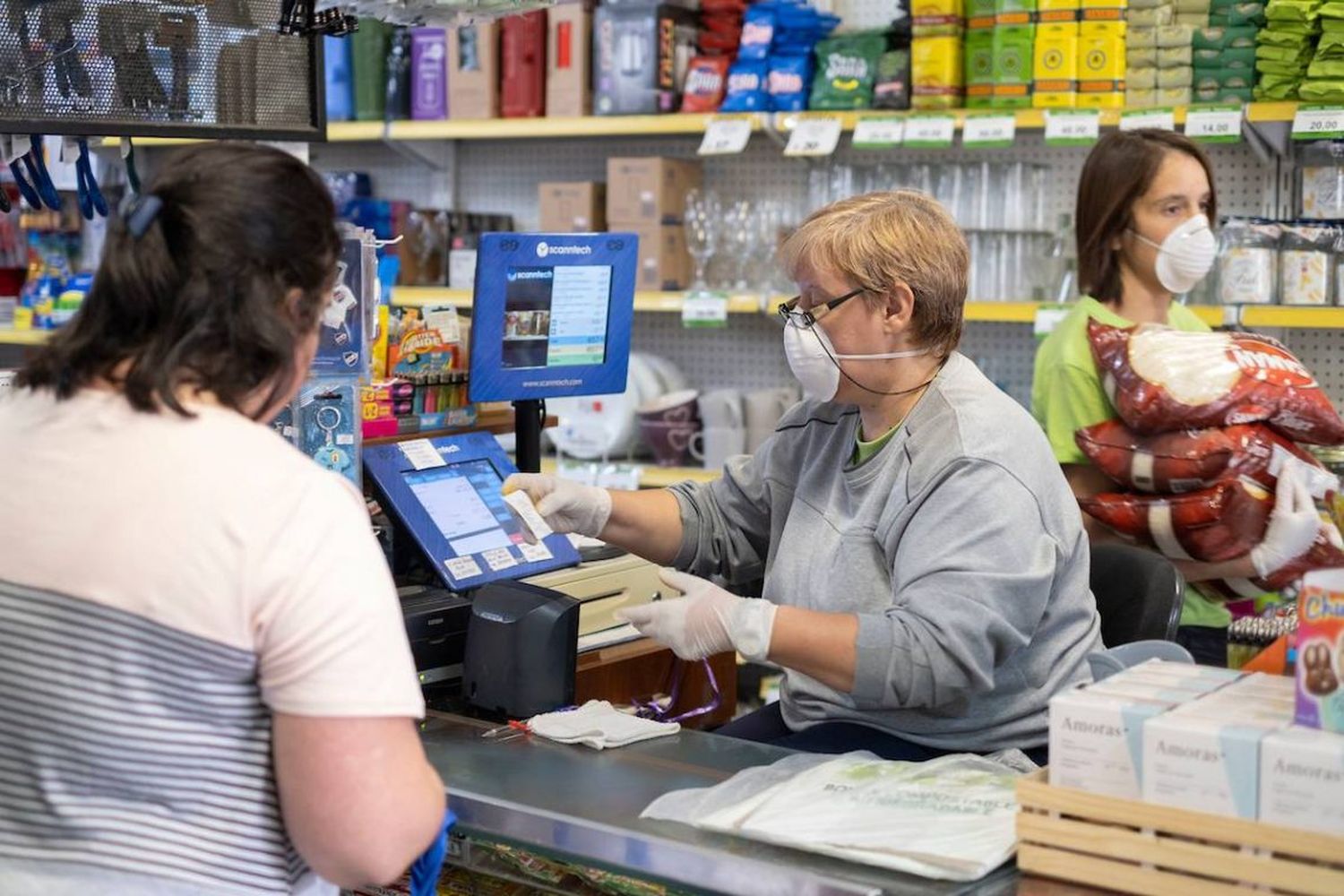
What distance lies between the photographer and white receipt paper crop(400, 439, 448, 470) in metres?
2.81

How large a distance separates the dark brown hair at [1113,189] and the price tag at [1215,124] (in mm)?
542

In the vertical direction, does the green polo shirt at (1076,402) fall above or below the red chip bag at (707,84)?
below

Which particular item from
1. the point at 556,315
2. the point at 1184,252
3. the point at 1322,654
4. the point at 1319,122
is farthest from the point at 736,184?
the point at 1322,654

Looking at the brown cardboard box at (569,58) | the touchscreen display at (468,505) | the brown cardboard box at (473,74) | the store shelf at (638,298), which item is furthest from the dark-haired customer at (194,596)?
the brown cardboard box at (473,74)

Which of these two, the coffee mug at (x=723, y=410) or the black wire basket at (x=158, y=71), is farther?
the coffee mug at (x=723, y=410)

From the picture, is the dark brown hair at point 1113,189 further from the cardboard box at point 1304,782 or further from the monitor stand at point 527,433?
the cardboard box at point 1304,782

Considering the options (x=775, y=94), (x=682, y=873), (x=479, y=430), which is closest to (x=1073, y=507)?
(x=682, y=873)

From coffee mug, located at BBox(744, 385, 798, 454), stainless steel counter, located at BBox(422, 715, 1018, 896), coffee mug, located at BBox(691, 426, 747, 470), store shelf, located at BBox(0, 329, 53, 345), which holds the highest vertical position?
store shelf, located at BBox(0, 329, 53, 345)

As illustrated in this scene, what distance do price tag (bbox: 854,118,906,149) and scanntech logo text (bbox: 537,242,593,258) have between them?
1.66 metres

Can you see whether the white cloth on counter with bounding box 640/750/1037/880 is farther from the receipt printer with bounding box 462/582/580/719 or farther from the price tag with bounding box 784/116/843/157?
the price tag with bounding box 784/116/843/157

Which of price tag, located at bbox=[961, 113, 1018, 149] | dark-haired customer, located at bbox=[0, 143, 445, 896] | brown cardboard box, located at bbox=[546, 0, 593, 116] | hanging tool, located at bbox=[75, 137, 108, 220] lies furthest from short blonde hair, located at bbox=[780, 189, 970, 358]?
brown cardboard box, located at bbox=[546, 0, 593, 116]

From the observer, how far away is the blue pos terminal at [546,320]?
287 cm

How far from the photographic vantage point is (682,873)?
5.81ft

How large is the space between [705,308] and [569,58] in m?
0.93
